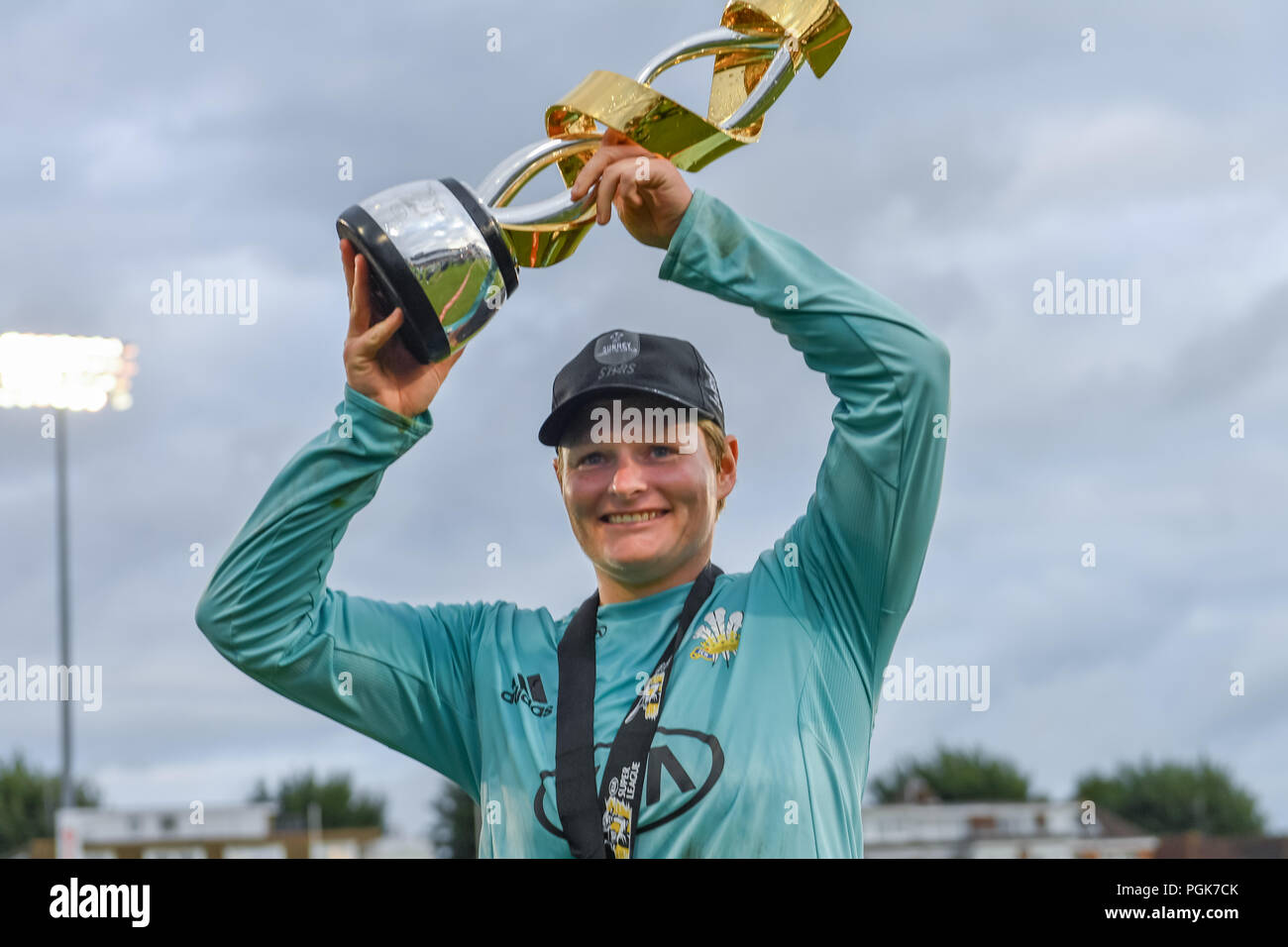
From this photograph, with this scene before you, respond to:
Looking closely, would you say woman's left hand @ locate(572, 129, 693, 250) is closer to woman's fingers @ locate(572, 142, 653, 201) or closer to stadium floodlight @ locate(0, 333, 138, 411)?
woman's fingers @ locate(572, 142, 653, 201)

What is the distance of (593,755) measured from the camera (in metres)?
3.28

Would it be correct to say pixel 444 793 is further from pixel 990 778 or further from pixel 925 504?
pixel 925 504

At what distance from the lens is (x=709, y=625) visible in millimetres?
3473

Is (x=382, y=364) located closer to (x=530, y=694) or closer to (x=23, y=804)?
(x=530, y=694)

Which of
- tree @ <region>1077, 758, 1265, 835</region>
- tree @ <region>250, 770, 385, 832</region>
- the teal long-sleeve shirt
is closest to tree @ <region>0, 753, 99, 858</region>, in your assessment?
tree @ <region>250, 770, 385, 832</region>

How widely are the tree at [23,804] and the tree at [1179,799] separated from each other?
38.3 metres

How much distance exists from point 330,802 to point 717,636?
57.4 meters

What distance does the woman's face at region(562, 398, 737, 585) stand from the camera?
3.49m

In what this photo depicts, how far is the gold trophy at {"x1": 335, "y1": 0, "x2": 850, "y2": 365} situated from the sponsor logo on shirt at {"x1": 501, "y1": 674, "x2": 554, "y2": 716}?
0.85 metres

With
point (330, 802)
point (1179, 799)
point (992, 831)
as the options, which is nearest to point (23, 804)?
point (330, 802)
